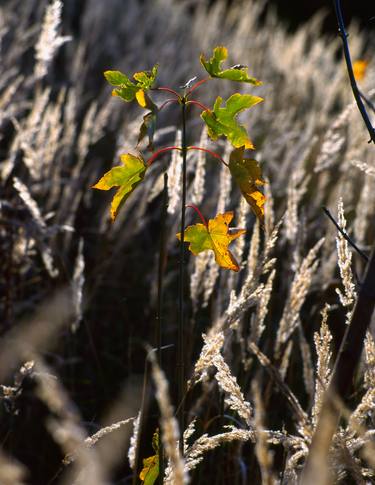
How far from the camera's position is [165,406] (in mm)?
471

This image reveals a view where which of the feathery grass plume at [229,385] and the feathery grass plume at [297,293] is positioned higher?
the feathery grass plume at [297,293]

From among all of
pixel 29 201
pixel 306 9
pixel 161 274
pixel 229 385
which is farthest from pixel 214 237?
pixel 306 9

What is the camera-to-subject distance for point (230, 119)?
713 millimetres

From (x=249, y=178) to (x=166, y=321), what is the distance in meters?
1.44

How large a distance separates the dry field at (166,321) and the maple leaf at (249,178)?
0.54 feet

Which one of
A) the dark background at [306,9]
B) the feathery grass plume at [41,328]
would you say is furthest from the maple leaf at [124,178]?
the dark background at [306,9]

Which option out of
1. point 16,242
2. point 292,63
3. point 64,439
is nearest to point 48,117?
point 16,242

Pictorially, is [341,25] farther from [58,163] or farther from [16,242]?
[58,163]

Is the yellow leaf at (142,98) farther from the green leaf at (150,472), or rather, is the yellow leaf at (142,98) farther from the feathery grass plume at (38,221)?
the feathery grass plume at (38,221)

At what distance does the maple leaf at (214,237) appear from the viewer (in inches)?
29.9

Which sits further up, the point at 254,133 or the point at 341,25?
the point at 254,133

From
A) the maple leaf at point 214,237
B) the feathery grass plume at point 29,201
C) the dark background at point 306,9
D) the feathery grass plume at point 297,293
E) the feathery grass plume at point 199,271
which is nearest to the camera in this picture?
the maple leaf at point 214,237

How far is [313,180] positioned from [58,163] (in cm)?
140

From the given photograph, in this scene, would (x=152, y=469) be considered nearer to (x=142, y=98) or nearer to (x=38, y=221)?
(x=142, y=98)
